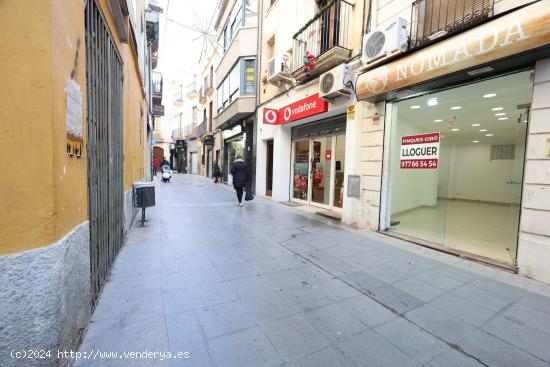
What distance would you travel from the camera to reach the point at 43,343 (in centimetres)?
152

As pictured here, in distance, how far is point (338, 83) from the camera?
6145 mm

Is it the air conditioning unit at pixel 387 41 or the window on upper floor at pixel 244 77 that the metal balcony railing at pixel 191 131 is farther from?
the air conditioning unit at pixel 387 41

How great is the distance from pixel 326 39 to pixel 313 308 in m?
6.98

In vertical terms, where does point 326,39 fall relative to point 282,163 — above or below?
above

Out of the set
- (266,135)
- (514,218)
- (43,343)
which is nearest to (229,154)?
(266,135)

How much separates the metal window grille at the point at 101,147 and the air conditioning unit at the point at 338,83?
177 inches

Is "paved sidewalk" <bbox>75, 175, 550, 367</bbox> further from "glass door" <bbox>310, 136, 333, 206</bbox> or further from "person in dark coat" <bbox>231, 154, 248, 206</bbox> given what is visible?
"person in dark coat" <bbox>231, 154, 248, 206</bbox>

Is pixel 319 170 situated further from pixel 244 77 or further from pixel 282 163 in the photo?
pixel 244 77

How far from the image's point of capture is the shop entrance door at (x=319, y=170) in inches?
304

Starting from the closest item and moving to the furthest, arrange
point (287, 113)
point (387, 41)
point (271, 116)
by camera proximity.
Answer: point (387, 41), point (287, 113), point (271, 116)

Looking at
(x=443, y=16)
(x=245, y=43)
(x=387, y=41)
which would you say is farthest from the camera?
(x=245, y=43)

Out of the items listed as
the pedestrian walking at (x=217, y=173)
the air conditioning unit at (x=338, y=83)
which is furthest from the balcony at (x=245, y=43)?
the pedestrian walking at (x=217, y=173)

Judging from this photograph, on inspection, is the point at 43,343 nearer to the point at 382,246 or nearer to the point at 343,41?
the point at 382,246

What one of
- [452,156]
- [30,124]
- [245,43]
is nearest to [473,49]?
[452,156]
